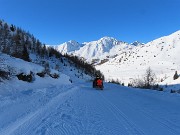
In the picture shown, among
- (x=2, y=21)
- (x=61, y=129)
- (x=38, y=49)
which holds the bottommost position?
(x=61, y=129)

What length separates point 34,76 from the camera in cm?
2291

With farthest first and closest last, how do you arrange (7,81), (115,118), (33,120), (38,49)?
1. (38,49)
2. (7,81)
3. (115,118)
4. (33,120)

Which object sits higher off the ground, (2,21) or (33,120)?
(2,21)

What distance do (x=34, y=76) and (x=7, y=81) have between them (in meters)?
5.77

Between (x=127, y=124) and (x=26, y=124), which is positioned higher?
(x=127, y=124)

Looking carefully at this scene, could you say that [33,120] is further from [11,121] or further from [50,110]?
[50,110]

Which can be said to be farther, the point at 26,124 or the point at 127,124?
the point at 127,124

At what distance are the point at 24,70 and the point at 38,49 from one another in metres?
118

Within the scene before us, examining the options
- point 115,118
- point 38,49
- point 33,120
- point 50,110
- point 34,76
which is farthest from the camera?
point 38,49

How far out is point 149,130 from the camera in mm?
7293

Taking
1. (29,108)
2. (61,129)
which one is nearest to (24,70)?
(29,108)

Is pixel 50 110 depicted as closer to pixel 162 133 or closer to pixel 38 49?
pixel 162 133

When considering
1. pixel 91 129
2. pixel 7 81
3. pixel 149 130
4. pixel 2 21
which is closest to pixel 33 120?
pixel 91 129

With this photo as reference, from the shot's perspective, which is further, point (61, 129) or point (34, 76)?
point (34, 76)
